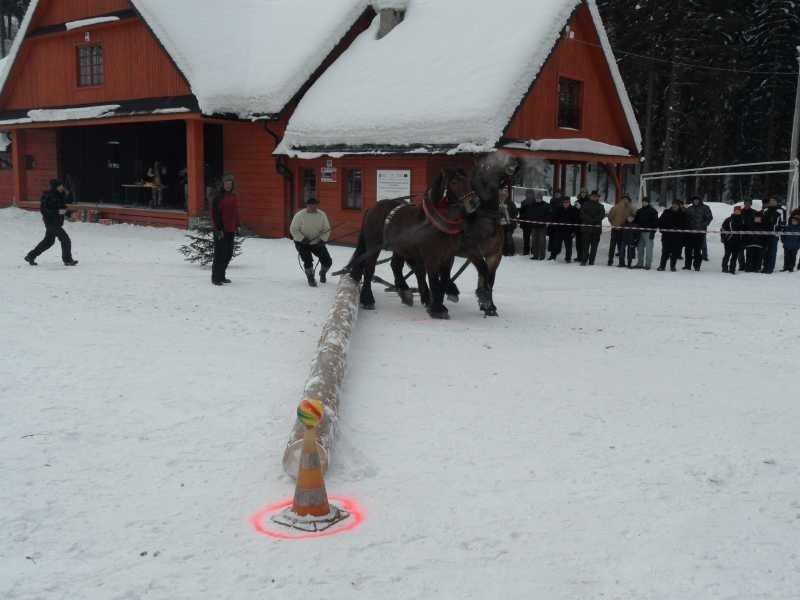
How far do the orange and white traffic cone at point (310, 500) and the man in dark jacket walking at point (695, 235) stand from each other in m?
13.7

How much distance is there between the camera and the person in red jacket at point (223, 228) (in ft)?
39.4

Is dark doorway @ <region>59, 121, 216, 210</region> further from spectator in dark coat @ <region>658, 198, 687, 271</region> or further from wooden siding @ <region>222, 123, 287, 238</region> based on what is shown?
spectator in dark coat @ <region>658, 198, 687, 271</region>

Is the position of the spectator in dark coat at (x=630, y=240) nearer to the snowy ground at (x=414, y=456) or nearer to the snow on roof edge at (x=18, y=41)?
the snowy ground at (x=414, y=456)

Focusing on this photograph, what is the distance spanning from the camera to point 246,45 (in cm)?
2239

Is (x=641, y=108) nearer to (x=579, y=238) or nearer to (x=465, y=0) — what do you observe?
(x=465, y=0)

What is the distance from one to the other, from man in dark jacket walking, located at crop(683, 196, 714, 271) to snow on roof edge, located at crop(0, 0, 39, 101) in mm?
21118

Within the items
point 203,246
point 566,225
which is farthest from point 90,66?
point 566,225

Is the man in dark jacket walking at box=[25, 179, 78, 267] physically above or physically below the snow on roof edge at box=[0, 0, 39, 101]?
below

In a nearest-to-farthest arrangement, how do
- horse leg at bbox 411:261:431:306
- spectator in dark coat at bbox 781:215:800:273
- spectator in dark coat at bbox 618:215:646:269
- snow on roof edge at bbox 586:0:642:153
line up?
horse leg at bbox 411:261:431:306, spectator in dark coat at bbox 781:215:800:273, spectator in dark coat at bbox 618:215:646:269, snow on roof edge at bbox 586:0:642:153

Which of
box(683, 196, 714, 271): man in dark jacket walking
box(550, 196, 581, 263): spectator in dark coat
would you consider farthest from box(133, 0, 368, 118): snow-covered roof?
box(683, 196, 714, 271): man in dark jacket walking

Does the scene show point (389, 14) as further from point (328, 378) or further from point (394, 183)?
point (328, 378)

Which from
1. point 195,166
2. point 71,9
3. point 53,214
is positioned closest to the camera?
point 53,214

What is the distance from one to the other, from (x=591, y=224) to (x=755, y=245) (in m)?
3.37

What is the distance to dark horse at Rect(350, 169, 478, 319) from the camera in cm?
920
